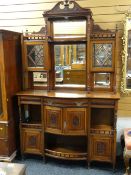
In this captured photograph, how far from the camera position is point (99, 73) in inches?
122

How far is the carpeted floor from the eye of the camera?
2846mm

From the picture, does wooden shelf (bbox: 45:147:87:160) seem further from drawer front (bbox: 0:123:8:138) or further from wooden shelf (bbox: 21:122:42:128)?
drawer front (bbox: 0:123:8:138)

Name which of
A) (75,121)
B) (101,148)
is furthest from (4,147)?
(101,148)

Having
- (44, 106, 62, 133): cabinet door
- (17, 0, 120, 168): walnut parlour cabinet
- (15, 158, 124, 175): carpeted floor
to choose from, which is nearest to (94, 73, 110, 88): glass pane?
(17, 0, 120, 168): walnut parlour cabinet

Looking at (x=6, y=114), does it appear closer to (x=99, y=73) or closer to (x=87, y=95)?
(x=87, y=95)

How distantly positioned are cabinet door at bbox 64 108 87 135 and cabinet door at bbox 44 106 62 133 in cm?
9

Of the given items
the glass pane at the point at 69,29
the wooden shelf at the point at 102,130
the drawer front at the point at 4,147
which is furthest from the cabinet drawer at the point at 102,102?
the drawer front at the point at 4,147

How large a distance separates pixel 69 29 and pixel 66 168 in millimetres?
1882

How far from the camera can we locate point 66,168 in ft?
9.65

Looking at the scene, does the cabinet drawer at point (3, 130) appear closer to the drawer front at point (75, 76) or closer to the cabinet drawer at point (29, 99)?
the cabinet drawer at point (29, 99)

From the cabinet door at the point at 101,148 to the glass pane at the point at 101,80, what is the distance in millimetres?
726

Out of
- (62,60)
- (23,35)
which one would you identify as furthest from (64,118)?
(23,35)

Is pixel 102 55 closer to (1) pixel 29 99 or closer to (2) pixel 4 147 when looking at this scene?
(1) pixel 29 99

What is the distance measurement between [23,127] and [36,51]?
3.54 ft
